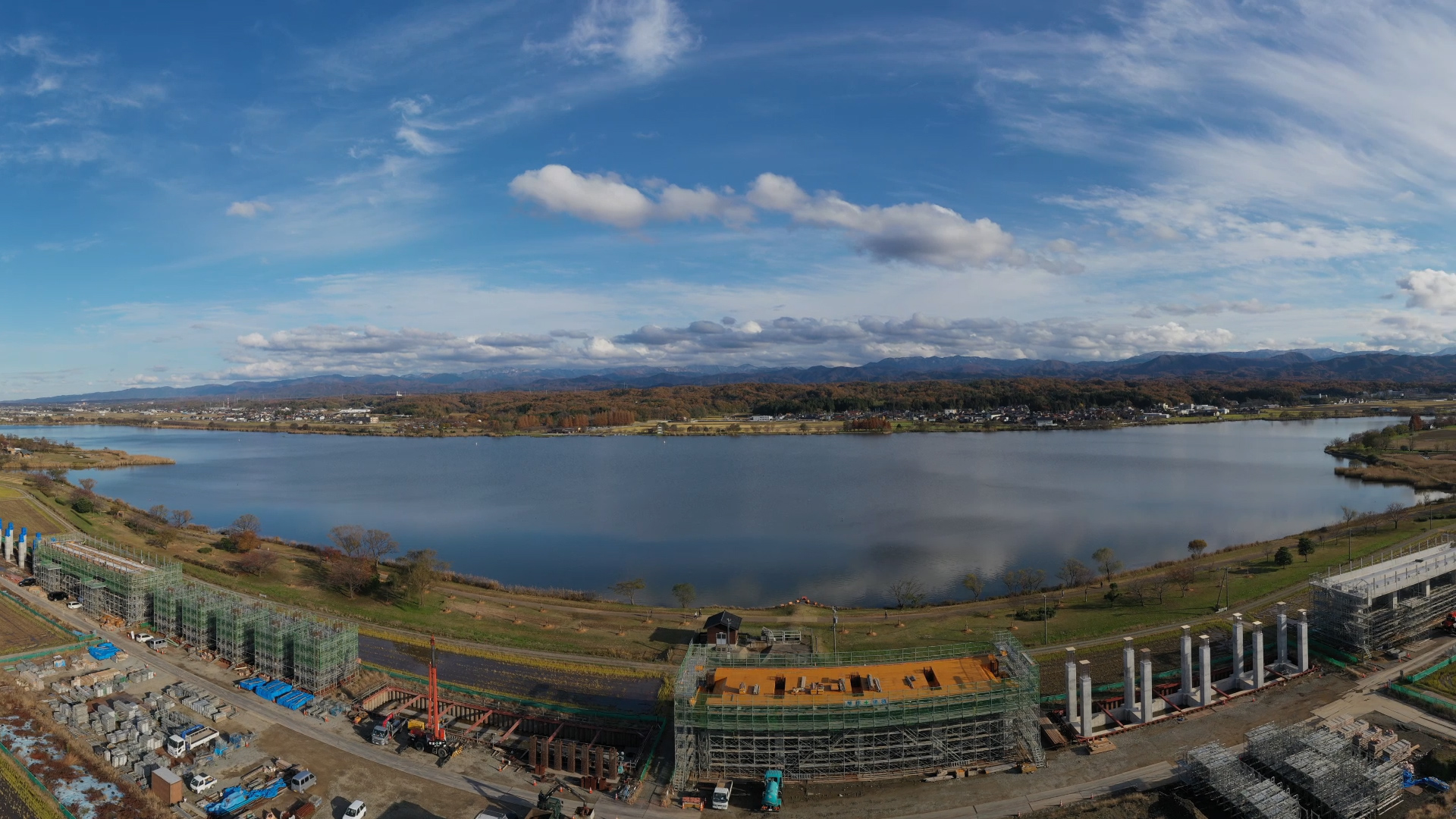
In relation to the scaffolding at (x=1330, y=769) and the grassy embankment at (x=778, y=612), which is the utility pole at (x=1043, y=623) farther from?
the scaffolding at (x=1330, y=769)

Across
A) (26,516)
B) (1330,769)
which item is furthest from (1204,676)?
(26,516)

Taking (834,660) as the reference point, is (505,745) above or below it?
below

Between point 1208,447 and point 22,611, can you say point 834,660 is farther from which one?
point 1208,447

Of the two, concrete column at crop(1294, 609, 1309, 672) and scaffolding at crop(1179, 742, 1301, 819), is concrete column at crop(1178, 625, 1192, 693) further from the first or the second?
concrete column at crop(1294, 609, 1309, 672)

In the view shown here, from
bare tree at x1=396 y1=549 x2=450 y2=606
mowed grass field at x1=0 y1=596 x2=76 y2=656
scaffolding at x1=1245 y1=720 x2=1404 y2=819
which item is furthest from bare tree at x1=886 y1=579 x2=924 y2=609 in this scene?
mowed grass field at x1=0 y1=596 x2=76 y2=656

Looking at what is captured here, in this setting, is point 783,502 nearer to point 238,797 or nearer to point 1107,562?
point 1107,562

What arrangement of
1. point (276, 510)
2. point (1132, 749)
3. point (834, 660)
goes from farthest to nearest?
point (276, 510), point (834, 660), point (1132, 749)


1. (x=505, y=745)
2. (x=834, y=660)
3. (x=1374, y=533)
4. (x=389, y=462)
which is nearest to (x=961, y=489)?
(x=1374, y=533)
